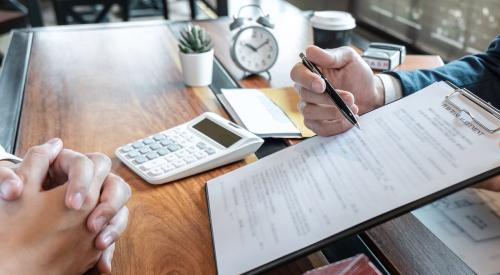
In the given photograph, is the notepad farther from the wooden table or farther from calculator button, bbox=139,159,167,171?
calculator button, bbox=139,159,167,171

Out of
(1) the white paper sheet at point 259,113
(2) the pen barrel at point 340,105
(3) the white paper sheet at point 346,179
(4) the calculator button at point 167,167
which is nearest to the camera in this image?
(3) the white paper sheet at point 346,179

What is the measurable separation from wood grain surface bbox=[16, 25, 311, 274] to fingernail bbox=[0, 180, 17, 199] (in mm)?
154

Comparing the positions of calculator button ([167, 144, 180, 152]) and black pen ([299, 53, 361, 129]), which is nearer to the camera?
black pen ([299, 53, 361, 129])

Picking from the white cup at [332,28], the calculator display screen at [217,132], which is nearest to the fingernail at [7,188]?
the calculator display screen at [217,132]

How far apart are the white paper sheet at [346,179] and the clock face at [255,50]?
1.80 ft

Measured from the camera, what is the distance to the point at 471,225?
768mm

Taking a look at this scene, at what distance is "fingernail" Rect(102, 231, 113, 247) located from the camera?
0.63 metres

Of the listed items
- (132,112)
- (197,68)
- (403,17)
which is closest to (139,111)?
(132,112)

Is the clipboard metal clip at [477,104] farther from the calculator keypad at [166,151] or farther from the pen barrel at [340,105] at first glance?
the calculator keypad at [166,151]

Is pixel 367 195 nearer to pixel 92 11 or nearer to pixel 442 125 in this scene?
pixel 442 125

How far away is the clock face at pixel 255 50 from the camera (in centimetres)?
127

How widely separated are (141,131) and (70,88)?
34 cm

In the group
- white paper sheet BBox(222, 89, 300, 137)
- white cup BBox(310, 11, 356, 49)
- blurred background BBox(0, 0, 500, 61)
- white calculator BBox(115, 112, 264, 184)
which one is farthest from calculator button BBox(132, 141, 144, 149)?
blurred background BBox(0, 0, 500, 61)

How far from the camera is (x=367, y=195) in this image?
0.60 meters
